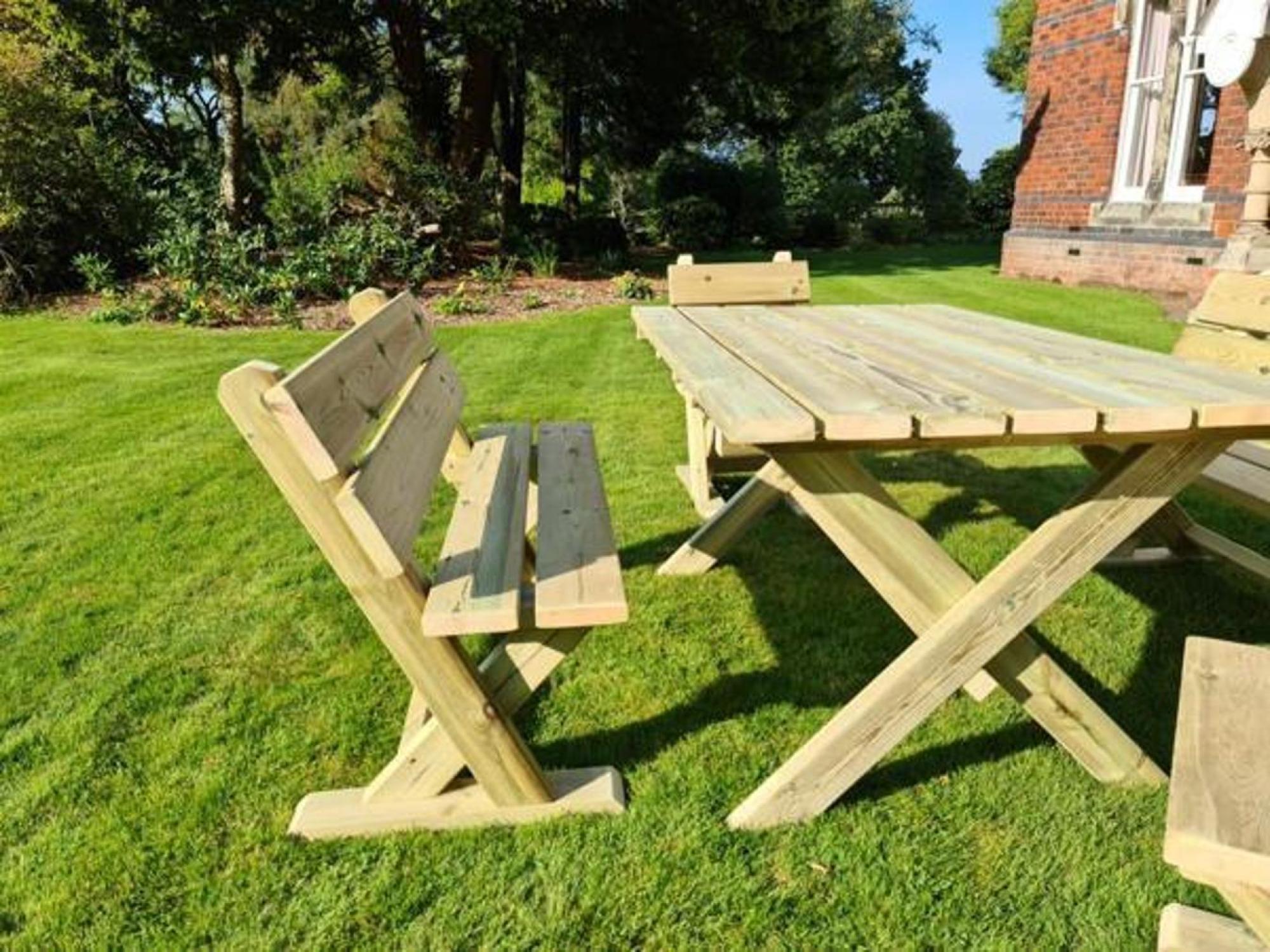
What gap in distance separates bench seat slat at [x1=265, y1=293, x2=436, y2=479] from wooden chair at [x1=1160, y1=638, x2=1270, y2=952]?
1354mm

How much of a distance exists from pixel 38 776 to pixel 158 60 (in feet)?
37.1

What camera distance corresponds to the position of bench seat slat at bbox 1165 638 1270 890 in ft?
3.51

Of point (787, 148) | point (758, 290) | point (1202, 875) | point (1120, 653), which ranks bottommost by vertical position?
point (1120, 653)

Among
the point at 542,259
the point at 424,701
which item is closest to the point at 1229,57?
the point at 542,259

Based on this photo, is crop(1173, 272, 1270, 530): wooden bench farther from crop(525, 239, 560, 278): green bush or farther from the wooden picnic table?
crop(525, 239, 560, 278): green bush

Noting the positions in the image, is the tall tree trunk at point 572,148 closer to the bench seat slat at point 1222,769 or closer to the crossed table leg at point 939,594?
the crossed table leg at point 939,594

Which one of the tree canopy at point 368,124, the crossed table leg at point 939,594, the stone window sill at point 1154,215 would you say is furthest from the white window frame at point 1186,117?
the crossed table leg at point 939,594

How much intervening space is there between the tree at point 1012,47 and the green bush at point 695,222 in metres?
14.6

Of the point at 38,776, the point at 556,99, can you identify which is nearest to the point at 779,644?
the point at 38,776

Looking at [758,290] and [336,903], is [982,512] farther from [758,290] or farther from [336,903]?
[336,903]

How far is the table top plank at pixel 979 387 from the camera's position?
1.63 metres

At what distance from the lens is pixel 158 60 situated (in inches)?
428

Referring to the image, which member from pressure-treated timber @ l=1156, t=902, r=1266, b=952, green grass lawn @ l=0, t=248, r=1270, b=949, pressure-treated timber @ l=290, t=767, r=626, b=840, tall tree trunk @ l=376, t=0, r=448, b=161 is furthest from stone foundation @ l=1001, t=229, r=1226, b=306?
pressure-treated timber @ l=290, t=767, r=626, b=840

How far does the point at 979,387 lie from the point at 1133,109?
11.2 meters
